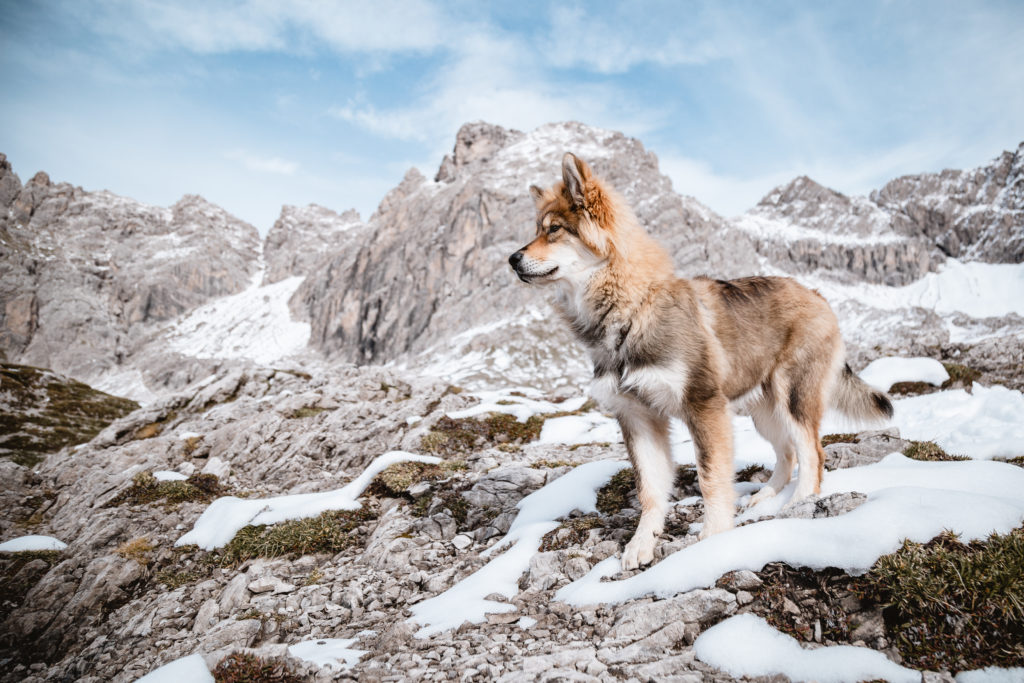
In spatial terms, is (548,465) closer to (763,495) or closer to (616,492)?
(616,492)

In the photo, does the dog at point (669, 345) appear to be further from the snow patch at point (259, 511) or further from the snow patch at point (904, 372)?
the snow patch at point (904, 372)

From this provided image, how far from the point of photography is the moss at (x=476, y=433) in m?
16.2

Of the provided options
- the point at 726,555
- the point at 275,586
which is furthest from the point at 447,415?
the point at 726,555

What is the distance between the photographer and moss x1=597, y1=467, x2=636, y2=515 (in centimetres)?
810

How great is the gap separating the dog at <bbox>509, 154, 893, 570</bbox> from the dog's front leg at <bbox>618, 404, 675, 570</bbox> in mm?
14

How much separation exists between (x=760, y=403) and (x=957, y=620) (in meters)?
3.63

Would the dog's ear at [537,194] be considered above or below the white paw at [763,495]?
above

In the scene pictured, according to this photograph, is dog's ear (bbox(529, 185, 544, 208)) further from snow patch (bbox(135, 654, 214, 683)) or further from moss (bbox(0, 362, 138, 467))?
moss (bbox(0, 362, 138, 467))

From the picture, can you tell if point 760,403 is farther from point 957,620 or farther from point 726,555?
point 957,620

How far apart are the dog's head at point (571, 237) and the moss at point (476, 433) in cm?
1091

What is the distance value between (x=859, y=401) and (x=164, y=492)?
1755cm

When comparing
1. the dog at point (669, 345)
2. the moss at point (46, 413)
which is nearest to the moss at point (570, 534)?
the dog at point (669, 345)

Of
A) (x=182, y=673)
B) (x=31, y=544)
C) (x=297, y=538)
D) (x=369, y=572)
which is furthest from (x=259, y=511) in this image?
(x=31, y=544)

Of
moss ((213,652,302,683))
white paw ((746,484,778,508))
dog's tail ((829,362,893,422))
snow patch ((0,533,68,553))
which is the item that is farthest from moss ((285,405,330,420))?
dog's tail ((829,362,893,422))
